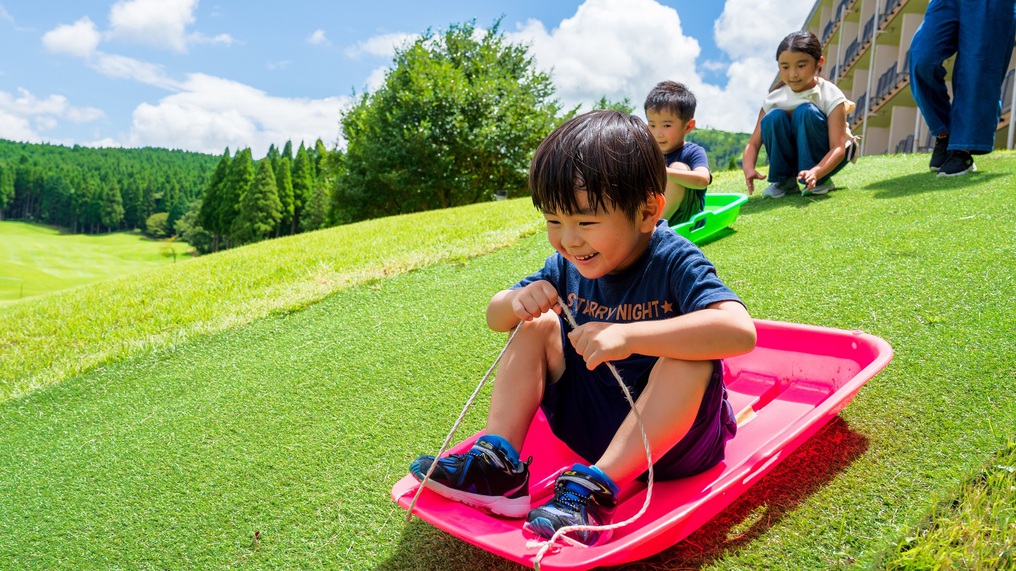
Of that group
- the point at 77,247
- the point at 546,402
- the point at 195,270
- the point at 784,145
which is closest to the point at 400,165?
the point at 195,270

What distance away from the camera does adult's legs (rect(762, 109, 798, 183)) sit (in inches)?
206

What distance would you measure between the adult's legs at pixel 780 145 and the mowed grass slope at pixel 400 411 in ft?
2.19

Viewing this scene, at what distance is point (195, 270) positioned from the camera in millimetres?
8086

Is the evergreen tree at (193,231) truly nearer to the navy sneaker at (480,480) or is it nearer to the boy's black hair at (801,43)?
the boy's black hair at (801,43)

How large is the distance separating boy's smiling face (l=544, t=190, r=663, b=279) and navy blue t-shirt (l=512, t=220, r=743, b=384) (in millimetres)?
66

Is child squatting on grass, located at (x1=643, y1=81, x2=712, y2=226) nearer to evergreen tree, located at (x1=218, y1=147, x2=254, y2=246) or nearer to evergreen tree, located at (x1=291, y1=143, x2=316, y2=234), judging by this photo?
evergreen tree, located at (x1=291, y1=143, x2=316, y2=234)

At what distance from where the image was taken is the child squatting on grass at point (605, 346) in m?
1.60

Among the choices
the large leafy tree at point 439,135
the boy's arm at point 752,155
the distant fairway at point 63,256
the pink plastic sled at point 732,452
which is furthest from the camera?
the distant fairway at point 63,256

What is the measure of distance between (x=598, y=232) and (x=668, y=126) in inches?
101

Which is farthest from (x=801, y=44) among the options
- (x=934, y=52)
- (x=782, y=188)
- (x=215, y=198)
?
(x=215, y=198)

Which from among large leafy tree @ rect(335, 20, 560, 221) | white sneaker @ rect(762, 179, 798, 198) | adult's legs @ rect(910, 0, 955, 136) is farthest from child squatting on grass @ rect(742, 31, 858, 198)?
large leafy tree @ rect(335, 20, 560, 221)

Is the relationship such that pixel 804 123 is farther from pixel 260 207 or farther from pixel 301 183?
pixel 301 183

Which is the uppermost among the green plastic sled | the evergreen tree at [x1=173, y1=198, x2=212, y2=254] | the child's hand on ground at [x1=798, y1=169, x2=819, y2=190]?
the child's hand on ground at [x1=798, y1=169, x2=819, y2=190]

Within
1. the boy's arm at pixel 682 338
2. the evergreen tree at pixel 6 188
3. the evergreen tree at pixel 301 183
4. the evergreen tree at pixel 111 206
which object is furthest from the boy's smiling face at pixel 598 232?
the evergreen tree at pixel 6 188
